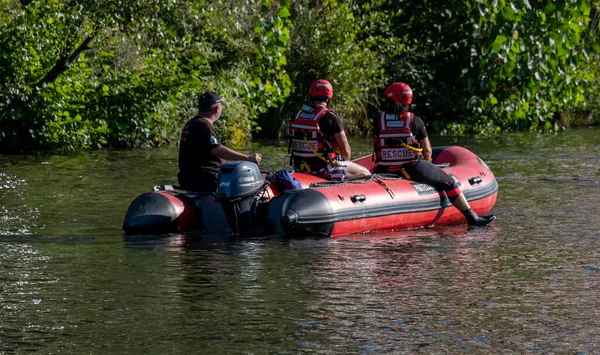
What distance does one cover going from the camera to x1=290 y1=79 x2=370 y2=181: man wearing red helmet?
11.8m

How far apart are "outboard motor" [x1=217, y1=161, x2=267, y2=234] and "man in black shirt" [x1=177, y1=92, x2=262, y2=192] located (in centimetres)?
44

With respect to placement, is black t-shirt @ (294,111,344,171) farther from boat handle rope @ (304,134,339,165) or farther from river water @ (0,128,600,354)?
river water @ (0,128,600,354)

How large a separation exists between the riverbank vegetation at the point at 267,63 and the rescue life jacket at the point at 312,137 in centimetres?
474

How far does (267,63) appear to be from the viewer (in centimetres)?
2017

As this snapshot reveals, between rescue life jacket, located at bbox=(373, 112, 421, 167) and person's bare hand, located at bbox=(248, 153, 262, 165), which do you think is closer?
person's bare hand, located at bbox=(248, 153, 262, 165)

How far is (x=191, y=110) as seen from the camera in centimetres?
2188

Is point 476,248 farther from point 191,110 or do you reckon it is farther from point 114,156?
point 191,110

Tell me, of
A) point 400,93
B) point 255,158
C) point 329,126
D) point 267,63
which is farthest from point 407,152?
point 267,63

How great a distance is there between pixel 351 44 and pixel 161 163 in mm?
6574

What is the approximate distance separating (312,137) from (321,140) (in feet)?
0.31

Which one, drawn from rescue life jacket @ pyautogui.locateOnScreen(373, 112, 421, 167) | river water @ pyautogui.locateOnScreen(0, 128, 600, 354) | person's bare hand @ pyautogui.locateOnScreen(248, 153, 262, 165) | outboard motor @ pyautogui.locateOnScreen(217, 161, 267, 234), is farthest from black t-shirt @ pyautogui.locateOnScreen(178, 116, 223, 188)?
rescue life jacket @ pyautogui.locateOnScreen(373, 112, 421, 167)

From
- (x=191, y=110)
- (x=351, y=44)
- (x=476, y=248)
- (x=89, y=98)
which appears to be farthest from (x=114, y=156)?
(x=476, y=248)

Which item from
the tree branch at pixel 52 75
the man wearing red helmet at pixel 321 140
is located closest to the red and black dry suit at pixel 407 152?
the man wearing red helmet at pixel 321 140

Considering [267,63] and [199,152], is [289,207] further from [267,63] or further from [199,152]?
[267,63]
